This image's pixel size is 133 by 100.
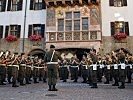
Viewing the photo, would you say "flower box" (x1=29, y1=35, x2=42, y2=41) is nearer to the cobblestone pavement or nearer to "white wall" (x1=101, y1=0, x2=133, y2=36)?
"white wall" (x1=101, y1=0, x2=133, y2=36)

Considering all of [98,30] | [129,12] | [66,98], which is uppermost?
[129,12]

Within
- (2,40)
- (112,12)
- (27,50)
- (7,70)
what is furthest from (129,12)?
(7,70)

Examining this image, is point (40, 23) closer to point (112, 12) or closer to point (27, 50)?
point (27, 50)

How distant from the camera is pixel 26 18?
104 ft

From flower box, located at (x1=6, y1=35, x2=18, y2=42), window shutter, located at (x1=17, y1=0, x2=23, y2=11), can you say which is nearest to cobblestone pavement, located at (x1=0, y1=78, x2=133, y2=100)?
flower box, located at (x1=6, y1=35, x2=18, y2=42)

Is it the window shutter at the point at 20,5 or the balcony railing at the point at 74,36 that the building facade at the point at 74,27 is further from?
the window shutter at the point at 20,5

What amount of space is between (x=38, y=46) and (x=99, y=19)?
7.70 metres

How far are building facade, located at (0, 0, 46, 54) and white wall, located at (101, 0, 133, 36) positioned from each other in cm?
702

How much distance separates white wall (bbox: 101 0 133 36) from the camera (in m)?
29.4

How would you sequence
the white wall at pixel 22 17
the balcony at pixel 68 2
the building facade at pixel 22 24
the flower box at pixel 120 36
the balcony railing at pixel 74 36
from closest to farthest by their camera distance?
1. the balcony railing at pixel 74 36
2. the flower box at pixel 120 36
3. the balcony at pixel 68 2
4. the building facade at pixel 22 24
5. the white wall at pixel 22 17

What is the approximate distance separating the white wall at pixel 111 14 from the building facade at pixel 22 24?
7023 mm

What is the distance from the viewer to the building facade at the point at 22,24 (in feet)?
102

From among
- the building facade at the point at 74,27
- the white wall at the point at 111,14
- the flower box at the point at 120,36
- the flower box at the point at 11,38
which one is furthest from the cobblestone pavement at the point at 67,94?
the flower box at the point at 11,38

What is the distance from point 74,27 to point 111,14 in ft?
14.8
